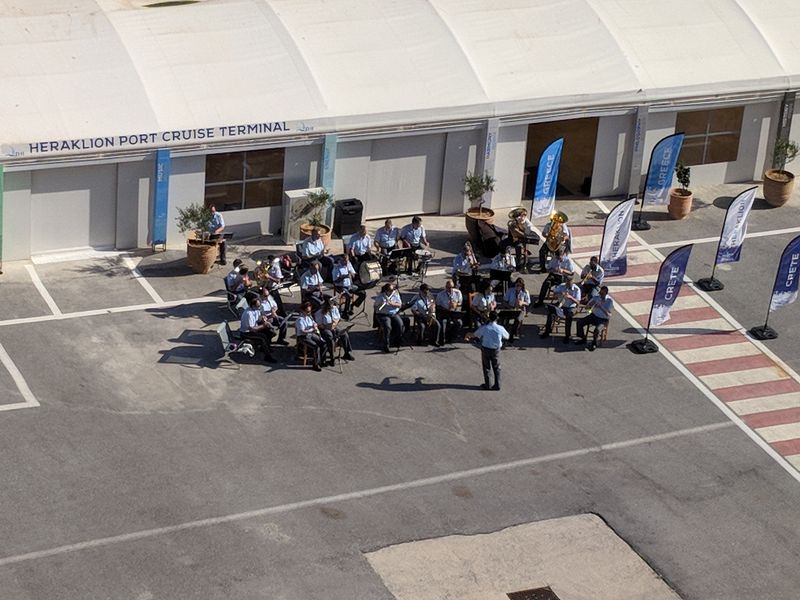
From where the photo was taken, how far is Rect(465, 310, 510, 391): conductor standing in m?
31.5

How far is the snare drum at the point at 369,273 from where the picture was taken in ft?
116

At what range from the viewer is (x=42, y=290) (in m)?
34.6

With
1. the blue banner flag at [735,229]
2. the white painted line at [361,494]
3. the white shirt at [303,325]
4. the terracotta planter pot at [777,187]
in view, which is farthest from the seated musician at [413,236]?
the terracotta planter pot at [777,187]

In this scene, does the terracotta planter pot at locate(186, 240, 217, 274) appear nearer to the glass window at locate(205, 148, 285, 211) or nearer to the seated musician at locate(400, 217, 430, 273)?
the glass window at locate(205, 148, 285, 211)

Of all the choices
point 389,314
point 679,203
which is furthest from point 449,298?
point 679,203

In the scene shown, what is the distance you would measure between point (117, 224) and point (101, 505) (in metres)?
11.0

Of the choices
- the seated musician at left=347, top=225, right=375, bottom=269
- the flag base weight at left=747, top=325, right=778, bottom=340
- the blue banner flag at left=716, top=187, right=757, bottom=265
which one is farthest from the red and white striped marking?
the seated musician at left=347, top=225, right=375, bottom=269

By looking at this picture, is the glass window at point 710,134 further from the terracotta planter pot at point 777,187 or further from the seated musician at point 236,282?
the seated musician at point 236,282

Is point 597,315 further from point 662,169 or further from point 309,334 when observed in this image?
point 662,169

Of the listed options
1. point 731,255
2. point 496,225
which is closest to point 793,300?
point 731,255

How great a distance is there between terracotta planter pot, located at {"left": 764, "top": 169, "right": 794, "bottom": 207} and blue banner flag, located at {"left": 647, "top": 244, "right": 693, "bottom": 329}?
9.05m

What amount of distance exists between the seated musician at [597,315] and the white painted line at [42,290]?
11523 mm

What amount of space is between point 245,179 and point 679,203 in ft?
38.1

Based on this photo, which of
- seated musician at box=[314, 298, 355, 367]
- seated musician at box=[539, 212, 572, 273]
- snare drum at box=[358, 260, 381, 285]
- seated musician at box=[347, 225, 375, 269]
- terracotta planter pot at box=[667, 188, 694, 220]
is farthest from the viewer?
terracotta planter pot at box=[667, 188, 694, 220]
